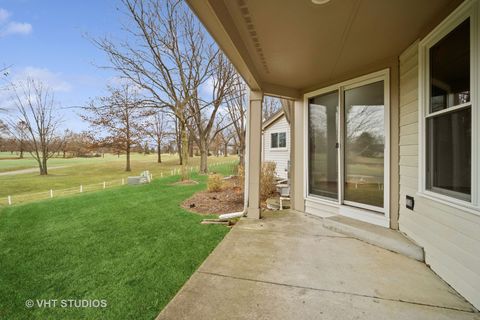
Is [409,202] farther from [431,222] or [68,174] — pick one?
[68,174]

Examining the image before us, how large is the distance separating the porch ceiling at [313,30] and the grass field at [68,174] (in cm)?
1032

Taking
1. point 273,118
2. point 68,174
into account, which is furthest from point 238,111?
point 68,174

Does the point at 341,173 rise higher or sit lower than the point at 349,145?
lower

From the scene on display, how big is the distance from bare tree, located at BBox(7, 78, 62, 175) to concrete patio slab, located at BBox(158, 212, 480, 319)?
17146 mm

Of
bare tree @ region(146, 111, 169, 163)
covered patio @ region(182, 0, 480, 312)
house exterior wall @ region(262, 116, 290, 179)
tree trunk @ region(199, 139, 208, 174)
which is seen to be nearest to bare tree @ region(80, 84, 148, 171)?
bare tree @ region(146, 111, 169, 163)

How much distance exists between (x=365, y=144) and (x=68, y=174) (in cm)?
1985

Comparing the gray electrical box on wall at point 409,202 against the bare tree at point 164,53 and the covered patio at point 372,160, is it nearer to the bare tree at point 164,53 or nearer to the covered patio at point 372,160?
the covered patio at point 372,160

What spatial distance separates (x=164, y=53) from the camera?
10.5m

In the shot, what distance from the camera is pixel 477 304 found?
5.10ft

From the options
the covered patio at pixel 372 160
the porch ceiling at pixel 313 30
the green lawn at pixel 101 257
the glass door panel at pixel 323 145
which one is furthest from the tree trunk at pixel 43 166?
the glass door panel at pixel 323 145

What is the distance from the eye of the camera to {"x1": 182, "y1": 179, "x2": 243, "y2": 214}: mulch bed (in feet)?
18.2

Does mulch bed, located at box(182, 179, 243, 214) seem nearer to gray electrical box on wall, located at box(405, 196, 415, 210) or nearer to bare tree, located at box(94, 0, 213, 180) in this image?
gray electrical box on wall, located at box(405, 196, 415, 210)

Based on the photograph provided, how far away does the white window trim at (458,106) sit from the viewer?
156 cm

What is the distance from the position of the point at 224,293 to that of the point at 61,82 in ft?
59.9
